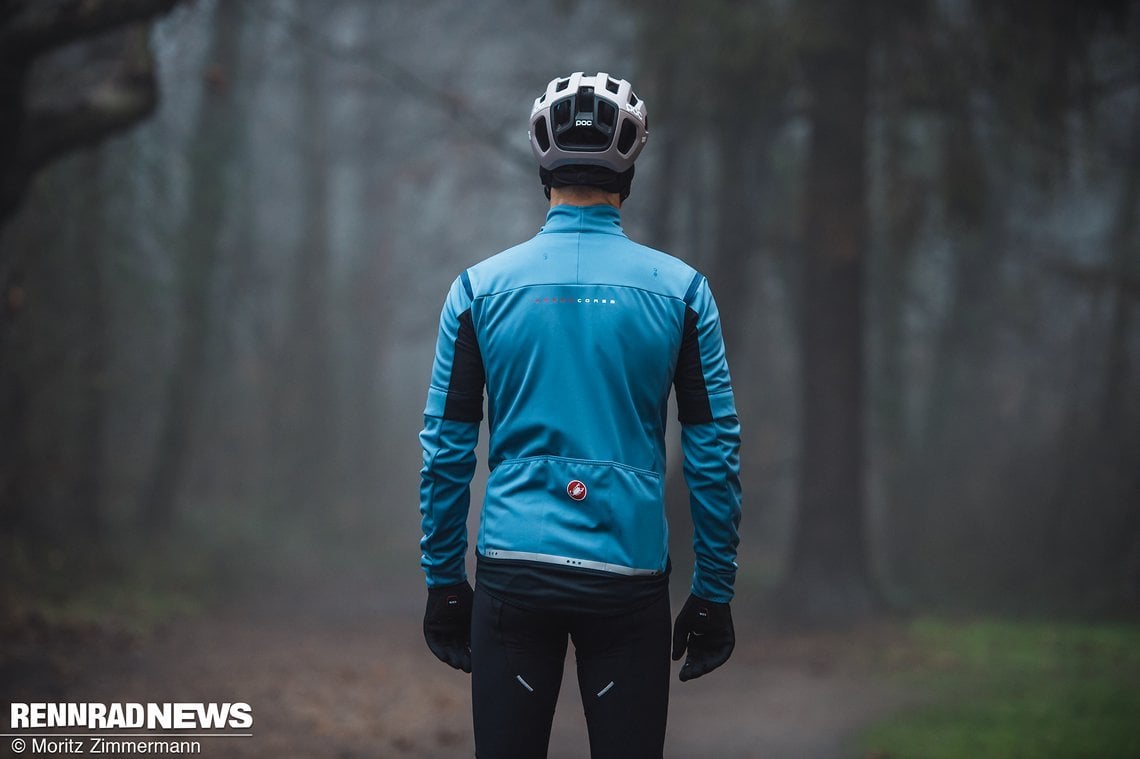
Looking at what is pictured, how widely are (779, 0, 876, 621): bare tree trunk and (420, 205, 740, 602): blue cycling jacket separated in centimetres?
926

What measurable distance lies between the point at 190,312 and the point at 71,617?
6.64m

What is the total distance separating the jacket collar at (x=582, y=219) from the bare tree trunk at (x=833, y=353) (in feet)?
30.1

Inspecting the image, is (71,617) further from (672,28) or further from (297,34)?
(297,34)

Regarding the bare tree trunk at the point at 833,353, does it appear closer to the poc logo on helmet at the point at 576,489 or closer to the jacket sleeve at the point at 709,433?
the jacket sleeve at the point at 709,433

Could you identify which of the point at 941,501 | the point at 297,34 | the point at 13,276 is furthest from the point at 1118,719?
the point at 297,34

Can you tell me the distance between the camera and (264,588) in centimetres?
1498

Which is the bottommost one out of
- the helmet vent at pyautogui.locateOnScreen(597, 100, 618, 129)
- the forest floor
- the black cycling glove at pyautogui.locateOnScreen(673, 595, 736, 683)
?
the forest floor

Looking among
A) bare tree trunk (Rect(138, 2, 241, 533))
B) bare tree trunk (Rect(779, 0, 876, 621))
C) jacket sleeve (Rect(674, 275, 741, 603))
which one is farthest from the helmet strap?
bare tree trunk (Rect(138, 2, 241, 533))

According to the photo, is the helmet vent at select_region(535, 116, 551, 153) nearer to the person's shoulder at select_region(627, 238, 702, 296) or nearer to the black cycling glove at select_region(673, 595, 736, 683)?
the person's shoulder at select_region(627, 238, 702, 296)

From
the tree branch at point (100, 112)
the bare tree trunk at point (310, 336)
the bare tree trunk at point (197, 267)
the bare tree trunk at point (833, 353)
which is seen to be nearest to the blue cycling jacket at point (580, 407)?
the tree branch at point (100, 112)

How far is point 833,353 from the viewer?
12852 mm

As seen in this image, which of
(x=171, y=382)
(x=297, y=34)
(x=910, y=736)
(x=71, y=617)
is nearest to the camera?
(x=910, y=736)

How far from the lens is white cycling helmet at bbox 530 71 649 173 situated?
3.45 meters

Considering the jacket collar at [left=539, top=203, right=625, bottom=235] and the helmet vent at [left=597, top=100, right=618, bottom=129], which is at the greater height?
the helmet vent at [left=597, top=100, right=618, bottom=129]
